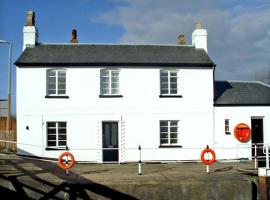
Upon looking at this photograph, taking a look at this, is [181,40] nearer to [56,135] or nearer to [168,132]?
[168,132]

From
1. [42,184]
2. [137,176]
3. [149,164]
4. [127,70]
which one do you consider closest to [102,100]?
[127,70]

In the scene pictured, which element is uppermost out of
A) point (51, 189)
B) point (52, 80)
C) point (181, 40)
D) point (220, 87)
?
Result: point (181, 40)

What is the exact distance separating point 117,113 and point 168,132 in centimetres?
310

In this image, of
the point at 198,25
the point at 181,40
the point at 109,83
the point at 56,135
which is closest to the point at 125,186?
the point at 56,135

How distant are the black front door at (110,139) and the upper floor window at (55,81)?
3.12 meters

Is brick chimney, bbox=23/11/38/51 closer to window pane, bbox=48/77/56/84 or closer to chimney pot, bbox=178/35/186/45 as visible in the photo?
window pane, bbox=48/77/56/84

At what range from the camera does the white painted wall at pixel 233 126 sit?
2066cm

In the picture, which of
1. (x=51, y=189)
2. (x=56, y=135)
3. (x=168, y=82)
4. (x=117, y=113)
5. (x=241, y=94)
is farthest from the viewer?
(x=241, y=94)

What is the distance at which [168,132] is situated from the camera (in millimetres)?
20516

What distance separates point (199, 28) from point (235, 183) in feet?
40.4

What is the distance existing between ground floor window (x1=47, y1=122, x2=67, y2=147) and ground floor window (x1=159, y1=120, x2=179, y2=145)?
17.9 ft

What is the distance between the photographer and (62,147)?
64.9ft

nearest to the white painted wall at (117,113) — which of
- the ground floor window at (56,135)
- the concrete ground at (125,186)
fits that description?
the ground floor window at (56,135)

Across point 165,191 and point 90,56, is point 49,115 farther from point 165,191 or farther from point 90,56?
point 165,191
